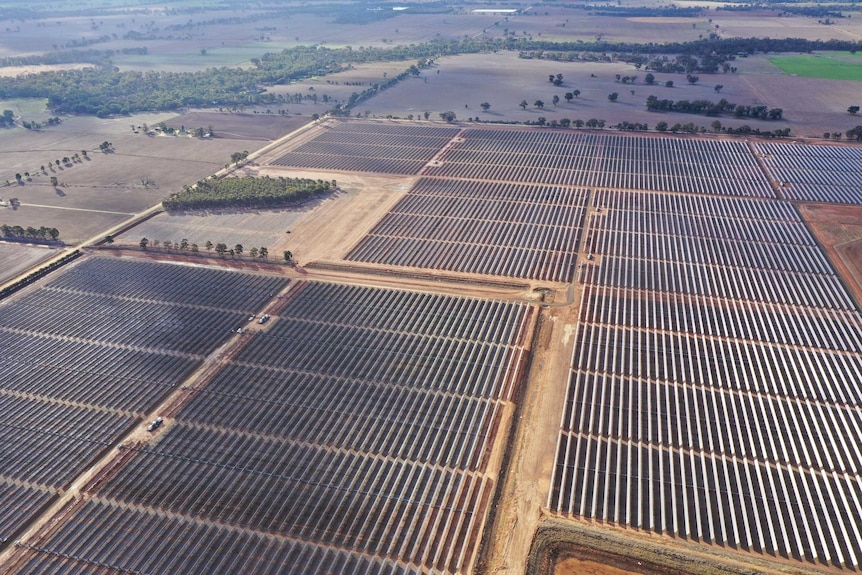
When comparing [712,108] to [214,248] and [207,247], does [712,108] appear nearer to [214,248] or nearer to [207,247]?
[214,248]

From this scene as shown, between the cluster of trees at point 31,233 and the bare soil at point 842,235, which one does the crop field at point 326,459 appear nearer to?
the bare soil at point 842,235

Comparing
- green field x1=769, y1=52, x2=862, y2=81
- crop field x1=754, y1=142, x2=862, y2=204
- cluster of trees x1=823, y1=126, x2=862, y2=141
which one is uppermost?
green field x1=769, y1=52, x2=862, y2=81

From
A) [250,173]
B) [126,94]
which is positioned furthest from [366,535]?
[126,94]

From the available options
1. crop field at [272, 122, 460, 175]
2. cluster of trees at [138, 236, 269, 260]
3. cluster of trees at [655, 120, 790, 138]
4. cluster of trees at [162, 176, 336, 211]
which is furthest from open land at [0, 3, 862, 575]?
cluster of trees at [655, 120, 790, 138]

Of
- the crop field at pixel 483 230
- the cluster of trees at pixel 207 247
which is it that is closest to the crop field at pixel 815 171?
the crop field at pixel 483 230

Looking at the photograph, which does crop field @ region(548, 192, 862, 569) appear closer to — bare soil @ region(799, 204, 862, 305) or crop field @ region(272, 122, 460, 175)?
bare soil @ region(799, 204, 862, 305)

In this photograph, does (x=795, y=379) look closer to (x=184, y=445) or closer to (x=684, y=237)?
(x=684, y=237)
